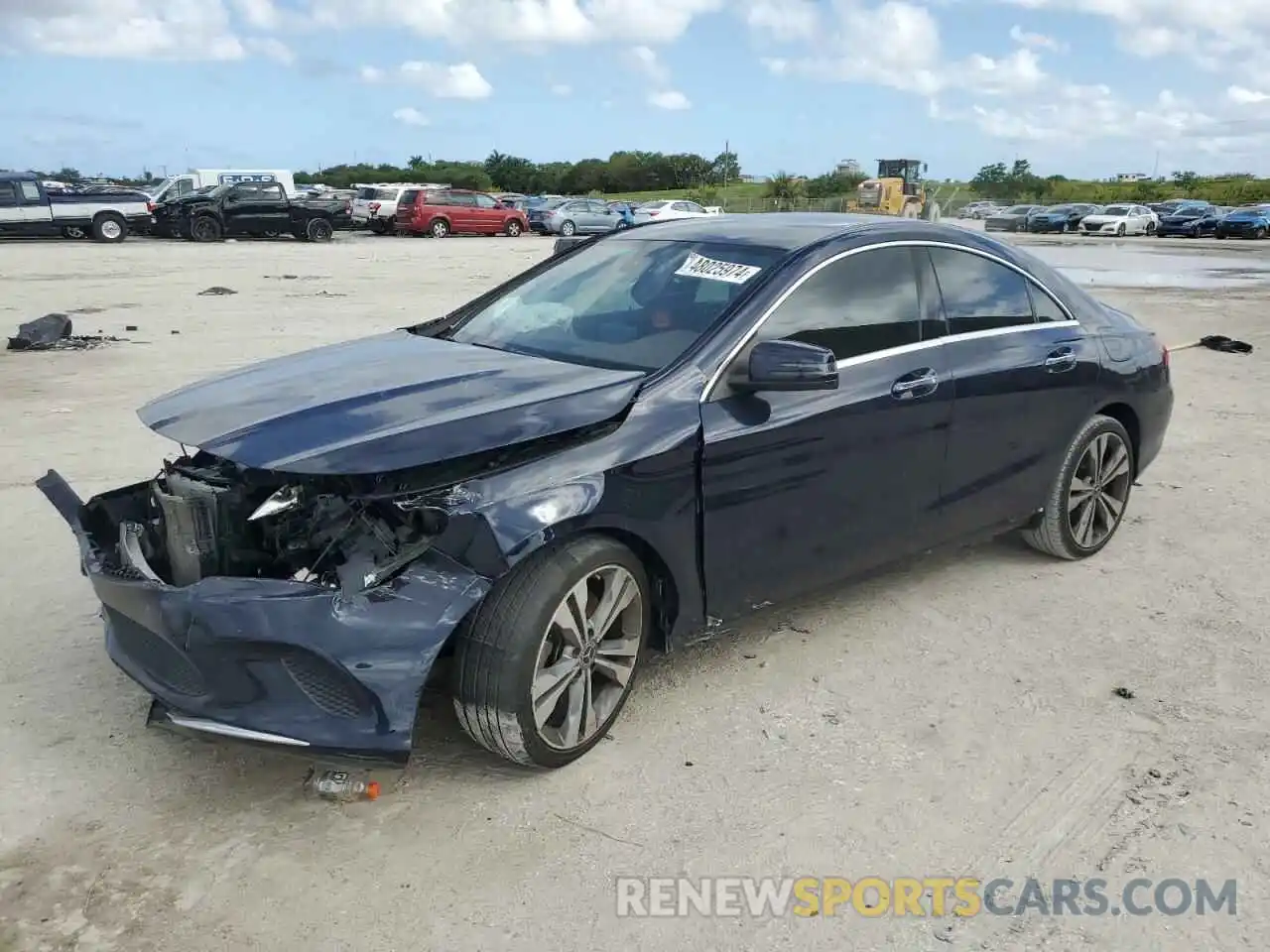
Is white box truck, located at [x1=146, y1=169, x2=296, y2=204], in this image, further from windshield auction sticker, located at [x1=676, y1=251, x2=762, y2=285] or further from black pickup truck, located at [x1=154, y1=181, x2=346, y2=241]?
windshield auction sticker, located at [x1=676, y1=251, x2=762, y2=285]

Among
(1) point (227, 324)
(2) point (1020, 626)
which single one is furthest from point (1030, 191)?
(2) point (1020, 626)

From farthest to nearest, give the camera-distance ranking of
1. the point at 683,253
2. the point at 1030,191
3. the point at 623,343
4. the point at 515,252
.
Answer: the point at 1030,191
the point at 515,252
the point at 683,253
the point at 623,343

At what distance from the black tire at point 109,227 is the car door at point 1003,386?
2928 centimetres

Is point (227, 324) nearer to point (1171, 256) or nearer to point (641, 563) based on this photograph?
point (641, 563)

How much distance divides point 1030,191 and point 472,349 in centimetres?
8856

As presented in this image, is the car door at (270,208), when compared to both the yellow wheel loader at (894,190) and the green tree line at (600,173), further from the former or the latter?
the green tree line at (600,173)

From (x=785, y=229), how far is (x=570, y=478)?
1721 millimetres

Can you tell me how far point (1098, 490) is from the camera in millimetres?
5254

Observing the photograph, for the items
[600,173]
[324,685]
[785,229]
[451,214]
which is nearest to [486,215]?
[451,214]

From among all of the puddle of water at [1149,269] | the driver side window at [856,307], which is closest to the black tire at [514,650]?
the driver side window at [856,307]

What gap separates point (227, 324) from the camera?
13.2 meters

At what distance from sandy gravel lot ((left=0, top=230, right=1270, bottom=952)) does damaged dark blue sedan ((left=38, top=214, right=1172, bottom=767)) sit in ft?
1.01

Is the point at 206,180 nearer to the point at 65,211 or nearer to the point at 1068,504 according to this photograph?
the point at 65,211

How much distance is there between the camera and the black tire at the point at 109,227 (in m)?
29.0
